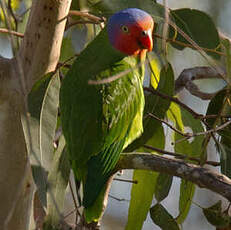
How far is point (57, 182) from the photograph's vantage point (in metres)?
1.94

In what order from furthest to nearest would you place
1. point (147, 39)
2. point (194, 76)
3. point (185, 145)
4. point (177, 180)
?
point (177, 180) < point (194, 76) < point (185, 145) < point (147, 39)

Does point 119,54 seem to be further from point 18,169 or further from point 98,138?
point 18,169

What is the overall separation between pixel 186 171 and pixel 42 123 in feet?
1.67

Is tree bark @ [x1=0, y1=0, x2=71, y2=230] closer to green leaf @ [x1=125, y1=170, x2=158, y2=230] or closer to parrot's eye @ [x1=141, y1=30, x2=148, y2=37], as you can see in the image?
parrot's eye @ [x1=141, y1=30, x2=148, y2=37]

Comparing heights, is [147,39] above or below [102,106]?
above

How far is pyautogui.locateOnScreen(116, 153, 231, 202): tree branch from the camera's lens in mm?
1514

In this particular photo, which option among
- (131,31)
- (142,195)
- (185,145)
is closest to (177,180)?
(185,145)

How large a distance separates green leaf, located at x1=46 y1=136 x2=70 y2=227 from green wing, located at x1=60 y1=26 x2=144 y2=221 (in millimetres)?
50

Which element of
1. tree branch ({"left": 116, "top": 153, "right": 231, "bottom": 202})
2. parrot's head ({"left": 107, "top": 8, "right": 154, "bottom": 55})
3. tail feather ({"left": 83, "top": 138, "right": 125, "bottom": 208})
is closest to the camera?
tree branch ({"left": 116, "top": 153, "right": 231, "bottom": 202})

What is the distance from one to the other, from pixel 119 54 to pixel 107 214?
2.64 meters

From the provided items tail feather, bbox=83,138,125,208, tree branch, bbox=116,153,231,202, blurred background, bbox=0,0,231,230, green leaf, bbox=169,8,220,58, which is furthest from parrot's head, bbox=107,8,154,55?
blurred background, bbox=0,0,231,230

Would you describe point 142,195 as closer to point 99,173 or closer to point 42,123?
point 99,173

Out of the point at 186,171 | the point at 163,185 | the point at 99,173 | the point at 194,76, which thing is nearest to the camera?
the point at 186,171

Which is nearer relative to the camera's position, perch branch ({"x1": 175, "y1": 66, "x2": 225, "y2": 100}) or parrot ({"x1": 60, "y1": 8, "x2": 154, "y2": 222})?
parrot ({"x1": 60, "y1": 8, "x2": 154, "y2": 222})
